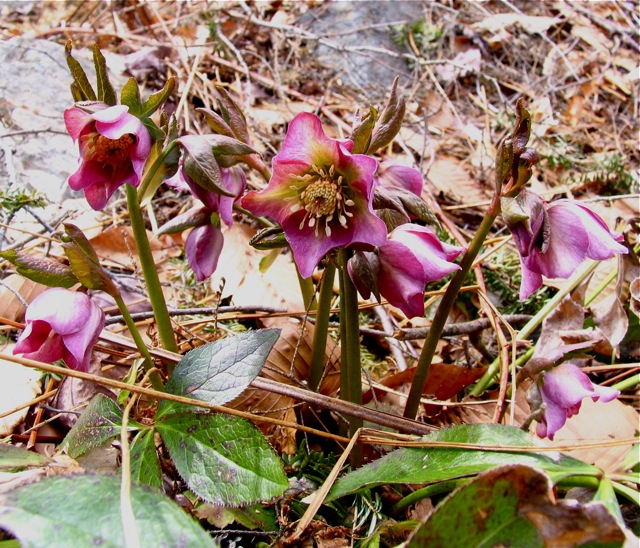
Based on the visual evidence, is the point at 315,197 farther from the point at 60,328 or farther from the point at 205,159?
the point at 60,328

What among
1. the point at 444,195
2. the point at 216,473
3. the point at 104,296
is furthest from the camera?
the point at 444,195

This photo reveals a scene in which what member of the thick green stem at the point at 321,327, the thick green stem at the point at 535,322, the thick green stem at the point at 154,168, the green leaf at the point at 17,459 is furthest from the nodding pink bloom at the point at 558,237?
the green leaf at the point at 17,459

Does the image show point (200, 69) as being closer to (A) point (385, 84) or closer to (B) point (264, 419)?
(A) point (385, 84)

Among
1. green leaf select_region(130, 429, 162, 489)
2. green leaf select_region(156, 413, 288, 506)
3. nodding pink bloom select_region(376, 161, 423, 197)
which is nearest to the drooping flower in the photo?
nodding pink bloom select_region(376, 161, 423, 197)

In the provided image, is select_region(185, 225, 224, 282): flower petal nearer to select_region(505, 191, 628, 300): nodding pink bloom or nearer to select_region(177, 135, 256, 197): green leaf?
select_region(177, 135, 256, 197): green leaf

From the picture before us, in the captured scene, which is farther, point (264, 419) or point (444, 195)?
point (444, 195)

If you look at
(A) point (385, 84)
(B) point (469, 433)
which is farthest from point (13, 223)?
(A) point (385, 84)
